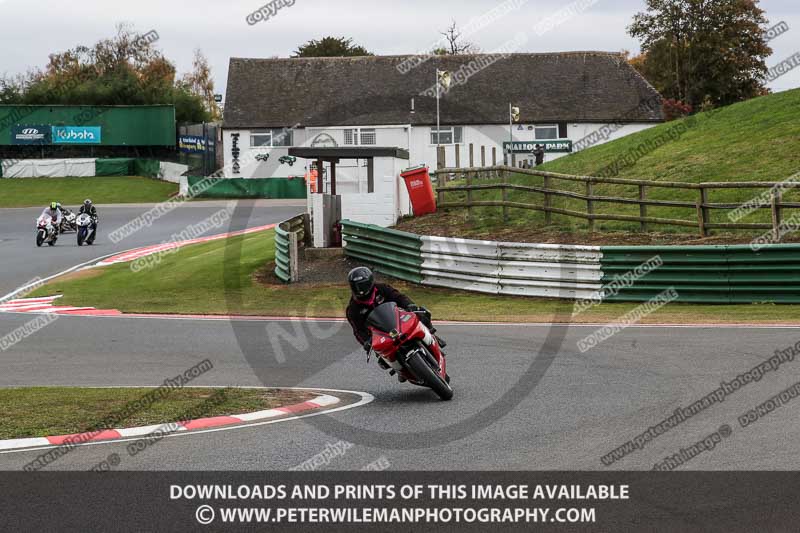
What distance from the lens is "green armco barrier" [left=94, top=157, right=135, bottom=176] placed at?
73.8 metres

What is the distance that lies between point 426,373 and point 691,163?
21.3 metres

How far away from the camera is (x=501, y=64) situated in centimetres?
6725

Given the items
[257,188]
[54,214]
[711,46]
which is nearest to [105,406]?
[54,214]

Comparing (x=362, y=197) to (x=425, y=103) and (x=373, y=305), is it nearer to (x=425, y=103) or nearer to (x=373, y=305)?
(x=373, y=305)

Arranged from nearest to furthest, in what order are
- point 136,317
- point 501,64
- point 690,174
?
1. point 136,317
2. point 690,174
3. point 501,64

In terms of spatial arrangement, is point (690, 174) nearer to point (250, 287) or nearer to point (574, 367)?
point (250, 287)

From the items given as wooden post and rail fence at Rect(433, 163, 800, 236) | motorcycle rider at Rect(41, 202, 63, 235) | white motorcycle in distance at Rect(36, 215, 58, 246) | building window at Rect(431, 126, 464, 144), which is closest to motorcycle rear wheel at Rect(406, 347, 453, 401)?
wooden post and rail fence at Rect(433, 163, 800, 236)

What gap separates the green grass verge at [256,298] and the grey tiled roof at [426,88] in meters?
31.7

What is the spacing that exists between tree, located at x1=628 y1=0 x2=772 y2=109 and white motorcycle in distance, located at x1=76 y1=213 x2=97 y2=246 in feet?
158

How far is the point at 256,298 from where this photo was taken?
78.0 ft

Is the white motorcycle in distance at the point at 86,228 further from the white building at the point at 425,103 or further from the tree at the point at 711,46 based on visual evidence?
the tree at the point at 711,46

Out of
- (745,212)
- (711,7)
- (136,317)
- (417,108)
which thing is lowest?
(136,317)
